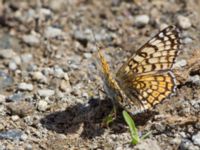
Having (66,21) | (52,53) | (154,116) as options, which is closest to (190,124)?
(154,116)

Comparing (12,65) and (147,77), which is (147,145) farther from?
(12,65)

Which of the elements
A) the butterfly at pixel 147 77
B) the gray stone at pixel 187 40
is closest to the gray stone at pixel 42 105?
the butterfly at pixel 147 77

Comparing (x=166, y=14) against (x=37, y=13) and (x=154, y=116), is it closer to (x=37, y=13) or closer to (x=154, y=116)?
(x=37, y=13)

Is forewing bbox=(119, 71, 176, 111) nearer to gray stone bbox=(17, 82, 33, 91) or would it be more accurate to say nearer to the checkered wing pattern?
the checkered wing pattern

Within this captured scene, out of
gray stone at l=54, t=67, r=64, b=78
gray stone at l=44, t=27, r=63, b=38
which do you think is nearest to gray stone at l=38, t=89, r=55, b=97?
gray stone at l=54, t=67, r=64, b=78

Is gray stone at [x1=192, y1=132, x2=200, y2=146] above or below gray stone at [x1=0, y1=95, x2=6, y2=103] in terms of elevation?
below

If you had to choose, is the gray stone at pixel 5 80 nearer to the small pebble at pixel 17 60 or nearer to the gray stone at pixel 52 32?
the small pebble at pixel 17 60
